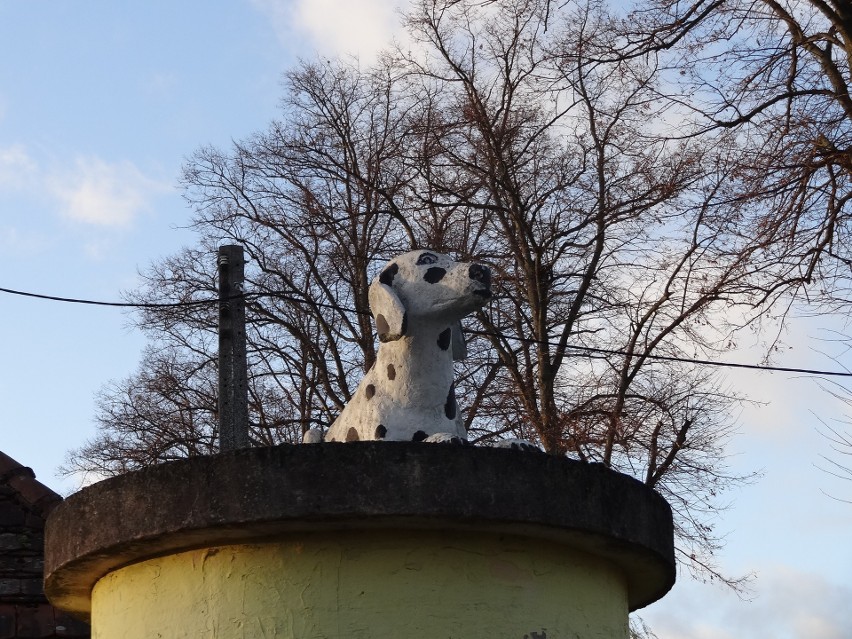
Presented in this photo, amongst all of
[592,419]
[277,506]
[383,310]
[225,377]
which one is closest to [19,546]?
[225,377]

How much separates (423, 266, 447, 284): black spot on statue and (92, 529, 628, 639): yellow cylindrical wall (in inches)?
61.6

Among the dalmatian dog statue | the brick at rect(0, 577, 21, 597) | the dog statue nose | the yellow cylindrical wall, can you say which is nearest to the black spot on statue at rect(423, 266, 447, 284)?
the dalmatian dog statue

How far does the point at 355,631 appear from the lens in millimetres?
4875

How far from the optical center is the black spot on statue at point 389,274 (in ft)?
21.1

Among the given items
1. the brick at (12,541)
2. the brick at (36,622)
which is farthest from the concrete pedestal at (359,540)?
the brick at (12,541)

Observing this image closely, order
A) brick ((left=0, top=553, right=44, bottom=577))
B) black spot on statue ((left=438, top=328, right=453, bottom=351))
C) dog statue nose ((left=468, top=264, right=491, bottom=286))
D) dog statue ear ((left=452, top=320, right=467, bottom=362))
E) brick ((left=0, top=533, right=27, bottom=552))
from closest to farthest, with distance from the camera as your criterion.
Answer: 1. dog statue nose ((left=468, top=264, right=491, bottom=286))
2. black spot on statue ((left=438, top=328, right=453, bottom=351))
3. dog statue ear ((left=452, top=320, right=467, bottom=362))
4. brick ((left=0, top=553, right=44, bottom=577))
5. brick ((left=0, top=533, right=27, bottom=552))

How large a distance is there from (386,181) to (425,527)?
15610mm

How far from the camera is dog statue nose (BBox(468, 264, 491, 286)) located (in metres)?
6.23

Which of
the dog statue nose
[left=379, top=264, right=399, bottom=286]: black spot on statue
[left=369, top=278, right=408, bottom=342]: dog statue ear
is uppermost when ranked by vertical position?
[left=379, top=264, right=399, bottom=286]: black spot on statue

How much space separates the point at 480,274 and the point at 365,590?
1830mm

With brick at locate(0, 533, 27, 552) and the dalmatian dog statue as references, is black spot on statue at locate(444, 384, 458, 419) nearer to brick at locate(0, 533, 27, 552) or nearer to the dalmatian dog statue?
the dalmatian dog statue

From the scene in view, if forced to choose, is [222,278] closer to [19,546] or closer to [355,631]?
[19,546]

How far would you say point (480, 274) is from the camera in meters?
6.25

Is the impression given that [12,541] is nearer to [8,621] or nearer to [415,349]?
[8,621]
